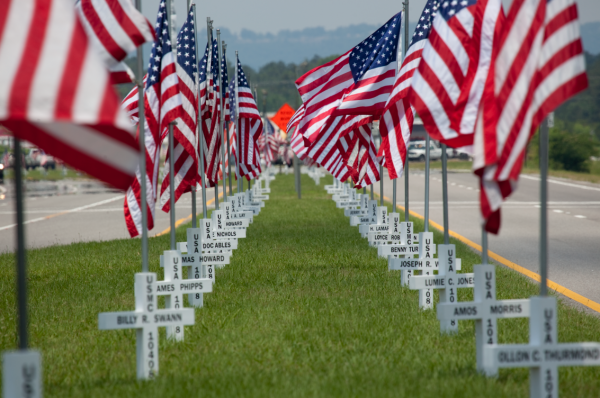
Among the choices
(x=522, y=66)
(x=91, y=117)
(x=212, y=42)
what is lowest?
(x=91, y=117)

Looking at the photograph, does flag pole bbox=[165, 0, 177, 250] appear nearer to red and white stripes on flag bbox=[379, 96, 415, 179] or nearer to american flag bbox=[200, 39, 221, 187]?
red and white stripes on flag bbox=[379, 96, 415, 179]

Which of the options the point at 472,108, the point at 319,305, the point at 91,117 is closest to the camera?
the point at 91,117

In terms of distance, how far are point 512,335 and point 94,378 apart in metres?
3.68

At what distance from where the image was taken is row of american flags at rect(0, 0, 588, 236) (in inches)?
158

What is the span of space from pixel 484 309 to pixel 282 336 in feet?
6.48

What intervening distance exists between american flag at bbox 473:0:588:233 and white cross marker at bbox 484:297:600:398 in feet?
2.11

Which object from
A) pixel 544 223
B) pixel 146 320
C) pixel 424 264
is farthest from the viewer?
pixel 424 264

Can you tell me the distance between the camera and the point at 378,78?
11.0 meters

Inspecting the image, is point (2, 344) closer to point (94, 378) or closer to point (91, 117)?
point (94, 378)

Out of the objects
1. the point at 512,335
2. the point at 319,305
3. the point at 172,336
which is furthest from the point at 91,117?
the point at 319,305

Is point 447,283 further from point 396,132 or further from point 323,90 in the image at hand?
point 323,90

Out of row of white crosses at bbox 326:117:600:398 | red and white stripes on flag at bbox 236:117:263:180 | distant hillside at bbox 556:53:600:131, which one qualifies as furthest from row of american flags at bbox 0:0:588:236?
distant hillside at bbox 556:53:600:131

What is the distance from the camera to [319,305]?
8.95m

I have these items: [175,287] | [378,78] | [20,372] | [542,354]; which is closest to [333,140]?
[378,78]
